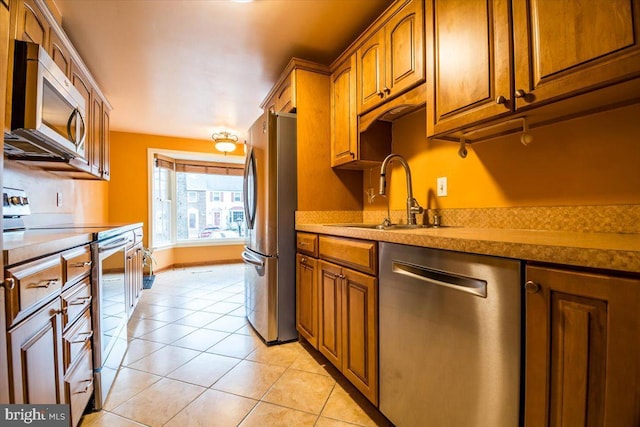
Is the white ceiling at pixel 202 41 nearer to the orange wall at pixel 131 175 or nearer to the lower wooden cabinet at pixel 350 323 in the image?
the orange wall at pixel 131 175

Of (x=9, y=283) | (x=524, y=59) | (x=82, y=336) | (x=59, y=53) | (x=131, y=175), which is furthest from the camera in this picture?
(x=131, y=175)

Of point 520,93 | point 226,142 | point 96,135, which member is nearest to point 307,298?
point 520,93

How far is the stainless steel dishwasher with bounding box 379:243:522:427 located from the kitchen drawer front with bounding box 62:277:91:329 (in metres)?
1.29

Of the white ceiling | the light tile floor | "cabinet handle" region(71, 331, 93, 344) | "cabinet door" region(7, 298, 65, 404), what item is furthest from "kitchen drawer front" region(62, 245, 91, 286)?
the white ceiling

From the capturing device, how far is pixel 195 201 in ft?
17.3

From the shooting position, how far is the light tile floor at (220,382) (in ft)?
Result: 4.39

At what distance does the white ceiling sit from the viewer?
69.0 inches

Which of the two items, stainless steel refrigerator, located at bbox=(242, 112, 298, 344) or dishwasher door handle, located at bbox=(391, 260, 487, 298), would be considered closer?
dishwasher door handle, located at bbox=(391, 260, 487, 298)

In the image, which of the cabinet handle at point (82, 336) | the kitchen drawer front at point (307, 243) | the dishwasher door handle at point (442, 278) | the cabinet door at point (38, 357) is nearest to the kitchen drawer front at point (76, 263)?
the cabinet door at point (38, 357)

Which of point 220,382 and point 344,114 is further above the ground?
point 344,114

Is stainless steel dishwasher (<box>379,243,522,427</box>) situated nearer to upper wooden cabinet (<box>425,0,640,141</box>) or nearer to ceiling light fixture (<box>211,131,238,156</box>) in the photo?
upper wooden cabinet (<box>425,0,640,141</box>)

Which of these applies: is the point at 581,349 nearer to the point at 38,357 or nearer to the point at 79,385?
the point at 38,357

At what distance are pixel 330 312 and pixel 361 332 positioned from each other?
0.31 meters

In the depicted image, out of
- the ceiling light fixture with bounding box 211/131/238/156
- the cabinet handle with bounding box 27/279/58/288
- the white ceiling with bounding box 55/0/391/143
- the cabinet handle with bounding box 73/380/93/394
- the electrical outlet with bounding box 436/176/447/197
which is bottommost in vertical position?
the cabinet handle with bounding box 73/380/93/394
